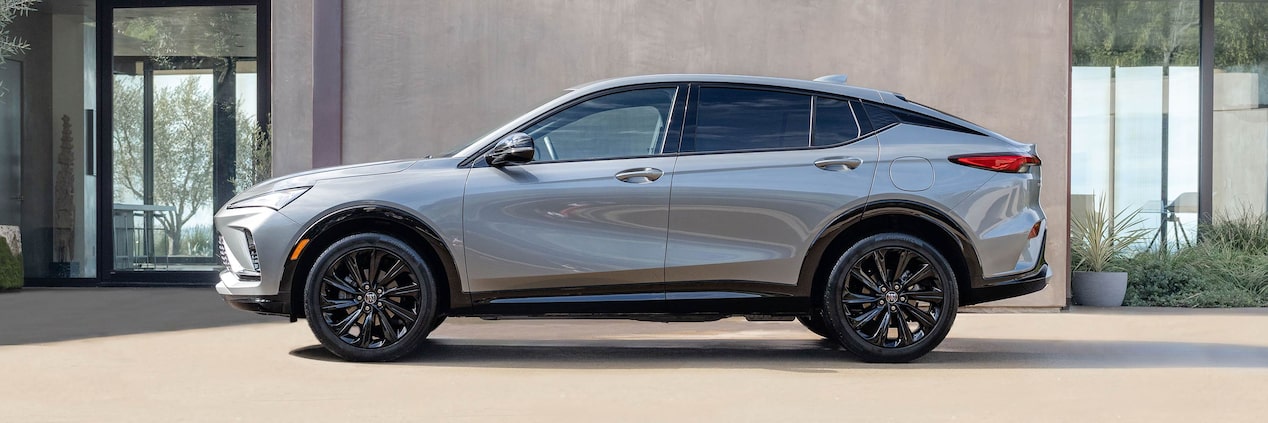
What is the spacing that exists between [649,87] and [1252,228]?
8588 millimetres

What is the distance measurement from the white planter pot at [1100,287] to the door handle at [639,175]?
573cm

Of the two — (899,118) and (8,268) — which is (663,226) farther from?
(8,268)

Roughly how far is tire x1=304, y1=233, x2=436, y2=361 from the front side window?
0.92 m

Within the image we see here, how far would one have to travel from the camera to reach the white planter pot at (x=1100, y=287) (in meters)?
10.9

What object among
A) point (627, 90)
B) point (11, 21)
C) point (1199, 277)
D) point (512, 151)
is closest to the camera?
point (512, 151)

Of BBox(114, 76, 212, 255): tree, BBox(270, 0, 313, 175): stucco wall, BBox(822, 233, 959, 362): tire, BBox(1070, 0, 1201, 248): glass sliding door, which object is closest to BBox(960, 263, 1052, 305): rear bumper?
BBox(822, 233, 959, 362): tire

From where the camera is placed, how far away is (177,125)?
548 inches

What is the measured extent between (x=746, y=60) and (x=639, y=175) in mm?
3708

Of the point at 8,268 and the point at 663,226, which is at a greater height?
the point at 663,226

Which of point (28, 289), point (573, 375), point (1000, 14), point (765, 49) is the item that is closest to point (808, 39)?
point (765, 49)

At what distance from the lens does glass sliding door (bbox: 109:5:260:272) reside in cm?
1375

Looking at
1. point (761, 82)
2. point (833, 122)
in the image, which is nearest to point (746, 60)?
point (761, 82)

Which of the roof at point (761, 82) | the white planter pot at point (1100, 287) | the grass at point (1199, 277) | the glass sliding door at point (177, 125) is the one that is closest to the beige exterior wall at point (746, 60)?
the white planter pot at point (1100, 287)

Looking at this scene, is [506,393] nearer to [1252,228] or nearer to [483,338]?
[483,338]
